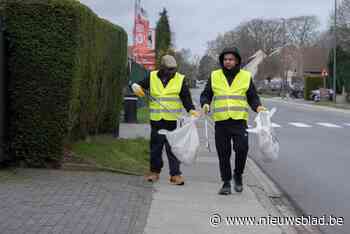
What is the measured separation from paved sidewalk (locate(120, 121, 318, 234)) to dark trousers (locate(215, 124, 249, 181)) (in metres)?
0.38

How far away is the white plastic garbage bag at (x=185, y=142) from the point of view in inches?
334

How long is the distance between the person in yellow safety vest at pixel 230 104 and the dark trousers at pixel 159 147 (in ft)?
2.42

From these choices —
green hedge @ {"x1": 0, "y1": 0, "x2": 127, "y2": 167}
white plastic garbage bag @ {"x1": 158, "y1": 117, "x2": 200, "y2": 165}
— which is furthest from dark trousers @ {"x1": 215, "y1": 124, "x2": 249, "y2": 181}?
green hedge @ {"x1": 0, "y1": 0, "x2": 127, "y2": 167}

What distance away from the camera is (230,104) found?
8.25 meters

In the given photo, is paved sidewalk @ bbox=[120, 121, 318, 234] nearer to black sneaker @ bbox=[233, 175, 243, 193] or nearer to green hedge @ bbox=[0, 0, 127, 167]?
black sneaker @ bbox=[233, 175, 243, 193]

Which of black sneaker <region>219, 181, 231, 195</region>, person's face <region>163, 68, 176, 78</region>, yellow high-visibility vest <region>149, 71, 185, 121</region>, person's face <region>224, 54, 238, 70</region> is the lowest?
black sneaker <region>219, 181, 231, 195</region>

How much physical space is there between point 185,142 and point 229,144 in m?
0.58

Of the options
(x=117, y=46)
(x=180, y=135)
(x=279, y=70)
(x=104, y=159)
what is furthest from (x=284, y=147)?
(x=279, y=70)

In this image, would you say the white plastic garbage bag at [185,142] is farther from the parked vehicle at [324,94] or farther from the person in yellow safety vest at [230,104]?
the parked vehicle at [324,94]

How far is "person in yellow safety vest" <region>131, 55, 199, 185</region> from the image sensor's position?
8914 mm

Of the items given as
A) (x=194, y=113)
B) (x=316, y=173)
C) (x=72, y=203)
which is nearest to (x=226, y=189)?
(x=194, y=113)

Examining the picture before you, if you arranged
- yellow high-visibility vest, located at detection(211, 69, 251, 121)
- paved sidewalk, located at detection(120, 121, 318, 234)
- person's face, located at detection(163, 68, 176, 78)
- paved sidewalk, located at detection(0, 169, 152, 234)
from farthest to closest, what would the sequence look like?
person's face, located at detection(163, 68, 176, 78), yellow high-visibility vest, located at detection(211, 69, 251, 121), paved sidewalk, located at detection(120, 121, 318, 234), paved sidewalk, located at detection(0, 169, 152, 234)

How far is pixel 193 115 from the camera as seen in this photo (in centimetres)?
871

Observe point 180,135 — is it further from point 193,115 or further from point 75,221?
point 75,221
